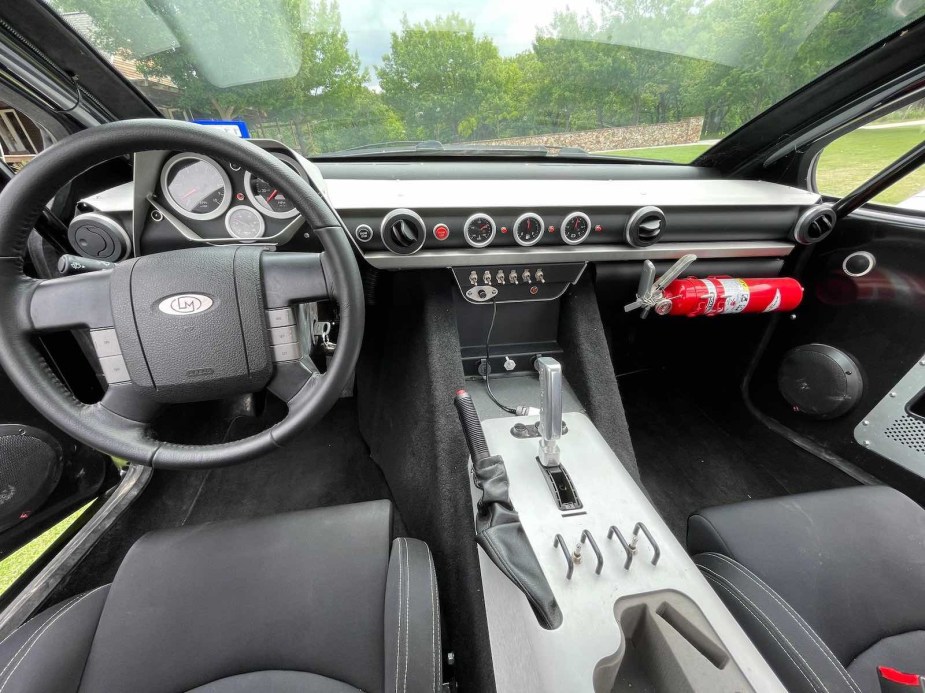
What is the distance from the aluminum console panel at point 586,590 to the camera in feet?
2.18

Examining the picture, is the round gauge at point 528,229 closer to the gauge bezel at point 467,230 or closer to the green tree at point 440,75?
the gauge bezel at point 467,230

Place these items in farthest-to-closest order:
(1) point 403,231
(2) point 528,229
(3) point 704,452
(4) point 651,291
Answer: (3) point 704,452, (4) point 651,291, (2) point 528,229, (1) point 403,231

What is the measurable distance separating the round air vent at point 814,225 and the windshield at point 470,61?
1.46 ft

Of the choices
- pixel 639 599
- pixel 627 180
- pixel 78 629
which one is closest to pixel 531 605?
pixel 639 599

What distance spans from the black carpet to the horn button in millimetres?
1684

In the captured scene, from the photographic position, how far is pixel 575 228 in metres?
1.39

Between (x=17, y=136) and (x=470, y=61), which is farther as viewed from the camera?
(x=470, y=61)

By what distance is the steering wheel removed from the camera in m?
0.76

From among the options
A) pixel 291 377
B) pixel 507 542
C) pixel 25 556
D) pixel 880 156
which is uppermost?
pixel 880 156

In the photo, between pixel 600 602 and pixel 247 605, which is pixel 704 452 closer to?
pixel 600 602

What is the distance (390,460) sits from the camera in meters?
1.69

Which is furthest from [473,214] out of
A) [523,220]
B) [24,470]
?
[24,470]

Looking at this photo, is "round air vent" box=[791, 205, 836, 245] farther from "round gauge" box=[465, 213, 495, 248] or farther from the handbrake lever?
the handbrake lever

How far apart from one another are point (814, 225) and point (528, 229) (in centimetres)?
116
